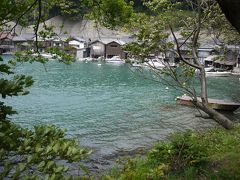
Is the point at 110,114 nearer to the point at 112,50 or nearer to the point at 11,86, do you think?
the point at 11,86

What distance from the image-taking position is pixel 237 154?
8.05m

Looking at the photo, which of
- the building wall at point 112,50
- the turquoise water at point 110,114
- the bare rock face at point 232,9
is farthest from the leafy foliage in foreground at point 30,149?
the building wall at point 112,50

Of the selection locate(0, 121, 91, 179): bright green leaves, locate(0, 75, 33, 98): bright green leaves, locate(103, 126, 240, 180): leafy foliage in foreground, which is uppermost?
locate(0, 75, 33, 98): bright green leaves

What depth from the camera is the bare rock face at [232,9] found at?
335 cm

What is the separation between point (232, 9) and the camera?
3408mm

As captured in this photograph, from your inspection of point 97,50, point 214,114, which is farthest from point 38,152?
point 97,50

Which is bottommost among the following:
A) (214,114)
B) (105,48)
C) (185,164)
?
(185,164)

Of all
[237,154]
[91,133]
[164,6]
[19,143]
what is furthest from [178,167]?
[91,133]

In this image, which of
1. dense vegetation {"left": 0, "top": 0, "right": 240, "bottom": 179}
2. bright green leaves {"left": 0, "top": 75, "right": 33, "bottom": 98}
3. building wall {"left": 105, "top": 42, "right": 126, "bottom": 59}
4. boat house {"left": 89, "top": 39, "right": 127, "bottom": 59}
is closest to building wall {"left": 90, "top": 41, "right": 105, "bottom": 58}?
boat house {"left": 89, "top": 39, "right": 127, "bottom": 59}

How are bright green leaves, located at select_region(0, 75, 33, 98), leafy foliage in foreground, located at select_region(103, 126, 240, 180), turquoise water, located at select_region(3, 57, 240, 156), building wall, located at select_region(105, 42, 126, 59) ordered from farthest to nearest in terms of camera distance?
building wall, located at select_region(105, 42, 126, 59)
turquoise water, located at select_region(3, 57, 240, 156)
leafy foliage in foreground, located at select_region(103, 126, 240, 180)
bright green leaves, located at select_region(0, 75, 33, 98)

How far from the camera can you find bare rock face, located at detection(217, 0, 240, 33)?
3350 millimetres

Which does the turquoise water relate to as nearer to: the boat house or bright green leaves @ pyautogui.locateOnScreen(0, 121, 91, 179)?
bright green leaves @ pyautogui.locateOnScreen(0, 121, 91, 179)

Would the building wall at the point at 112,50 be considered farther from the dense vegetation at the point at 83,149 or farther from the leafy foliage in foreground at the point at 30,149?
the leafy foliage in foreground at the point at 30,149

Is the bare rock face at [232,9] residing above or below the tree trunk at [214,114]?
above
